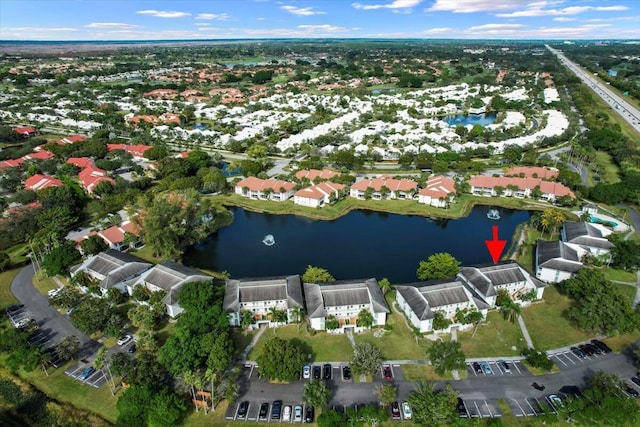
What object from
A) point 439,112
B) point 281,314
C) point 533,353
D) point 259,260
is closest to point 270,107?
point 439,112

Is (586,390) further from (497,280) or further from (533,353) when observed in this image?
(497,280)

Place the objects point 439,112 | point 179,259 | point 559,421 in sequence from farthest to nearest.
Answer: point 439,112 < point 179,259 < point 559,421

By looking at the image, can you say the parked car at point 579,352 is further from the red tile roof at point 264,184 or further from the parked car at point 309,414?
the red tile roof at point 264,184

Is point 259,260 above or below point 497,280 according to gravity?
below

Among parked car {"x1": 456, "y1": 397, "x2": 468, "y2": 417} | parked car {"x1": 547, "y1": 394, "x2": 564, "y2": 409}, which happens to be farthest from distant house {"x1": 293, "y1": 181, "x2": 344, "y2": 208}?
parked car {"x1": 547, "y1": 394, "x2": 564, "y2": 409}

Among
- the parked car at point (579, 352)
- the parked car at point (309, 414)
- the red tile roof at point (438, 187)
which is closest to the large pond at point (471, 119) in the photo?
the red tile roof at point (438, 187)

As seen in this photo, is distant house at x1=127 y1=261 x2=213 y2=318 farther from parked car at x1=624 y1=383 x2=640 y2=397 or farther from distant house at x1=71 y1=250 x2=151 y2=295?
parked car at x1=624 y1=383 x2=640 y2=397

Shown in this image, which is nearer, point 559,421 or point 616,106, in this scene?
point 559,421
